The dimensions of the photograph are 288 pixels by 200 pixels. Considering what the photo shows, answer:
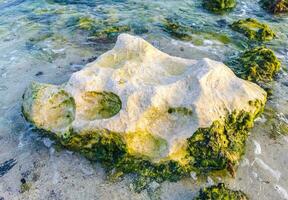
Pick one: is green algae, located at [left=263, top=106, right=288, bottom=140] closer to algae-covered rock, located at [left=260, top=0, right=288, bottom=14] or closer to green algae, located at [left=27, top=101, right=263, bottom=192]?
green algae, located at [left=27, top=101, right=263, bottom=192]

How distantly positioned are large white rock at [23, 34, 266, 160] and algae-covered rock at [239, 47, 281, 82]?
1361 mm

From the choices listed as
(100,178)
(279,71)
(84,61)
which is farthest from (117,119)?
(279,71)

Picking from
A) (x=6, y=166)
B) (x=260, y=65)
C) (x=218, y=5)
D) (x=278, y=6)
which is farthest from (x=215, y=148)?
(x=278, y=6)

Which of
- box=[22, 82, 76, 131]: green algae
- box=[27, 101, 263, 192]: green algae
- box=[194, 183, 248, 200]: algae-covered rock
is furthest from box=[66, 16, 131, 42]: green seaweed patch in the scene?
box=[194, 183, 248, 200]: algae-covered rock

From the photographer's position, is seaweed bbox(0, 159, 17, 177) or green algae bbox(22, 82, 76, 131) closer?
seaweed bbox(0, 159, 17, 177)

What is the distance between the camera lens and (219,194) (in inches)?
221

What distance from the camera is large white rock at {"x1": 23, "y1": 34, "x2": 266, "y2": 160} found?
6.04 metres

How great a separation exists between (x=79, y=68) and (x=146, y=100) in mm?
3480

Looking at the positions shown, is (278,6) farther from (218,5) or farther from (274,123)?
(274,123)

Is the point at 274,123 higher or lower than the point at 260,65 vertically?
lower

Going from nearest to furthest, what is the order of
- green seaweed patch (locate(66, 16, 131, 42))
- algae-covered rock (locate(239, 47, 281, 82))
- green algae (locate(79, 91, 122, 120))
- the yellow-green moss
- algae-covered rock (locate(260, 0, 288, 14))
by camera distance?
the yellow-green moss < green algae (locate(79, 91, 122, 120)) < algae-covered rock (locate(239, 47, 281, 82)) < green seaweed patch (locate(66, 16, 131, 42)) < algae-covered rock (locate(260, 0, 288, 14))

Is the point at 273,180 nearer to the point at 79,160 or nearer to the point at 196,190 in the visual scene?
the point at 196,190

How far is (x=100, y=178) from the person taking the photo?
613 cm

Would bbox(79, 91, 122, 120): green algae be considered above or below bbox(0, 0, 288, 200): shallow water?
above
